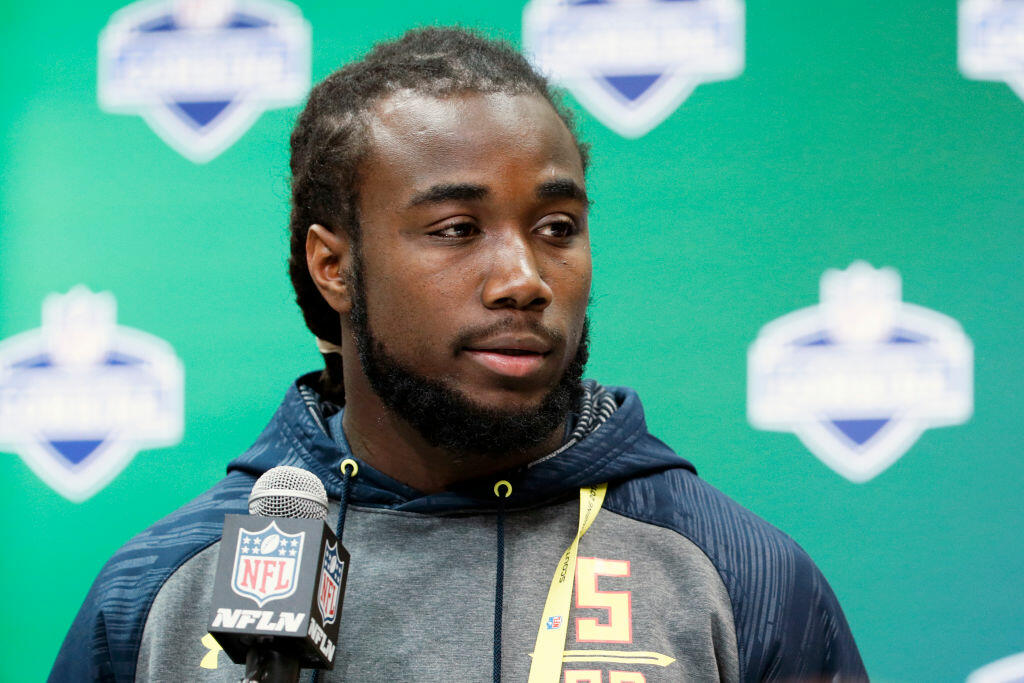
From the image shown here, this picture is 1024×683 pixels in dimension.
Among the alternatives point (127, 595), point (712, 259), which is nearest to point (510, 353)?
point (127, 595)

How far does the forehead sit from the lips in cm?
19

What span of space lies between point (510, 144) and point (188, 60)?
116cm

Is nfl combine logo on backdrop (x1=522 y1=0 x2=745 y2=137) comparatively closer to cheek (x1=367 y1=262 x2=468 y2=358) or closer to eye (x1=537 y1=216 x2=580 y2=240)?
eye (x1=537 y1=216 x2=580 y2=240)

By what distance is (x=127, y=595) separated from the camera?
1.34m

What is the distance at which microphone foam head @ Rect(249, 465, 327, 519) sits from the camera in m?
1.02

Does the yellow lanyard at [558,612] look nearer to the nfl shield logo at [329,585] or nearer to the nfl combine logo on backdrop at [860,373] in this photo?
the nfl shield logo at [329,585]

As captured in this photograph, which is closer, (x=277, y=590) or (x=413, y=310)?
(x=277, y=590)

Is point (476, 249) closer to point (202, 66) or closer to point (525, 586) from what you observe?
point (525, 586)

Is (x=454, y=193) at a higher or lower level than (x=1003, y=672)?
higher

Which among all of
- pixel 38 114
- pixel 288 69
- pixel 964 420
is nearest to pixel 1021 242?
pixel 964 420

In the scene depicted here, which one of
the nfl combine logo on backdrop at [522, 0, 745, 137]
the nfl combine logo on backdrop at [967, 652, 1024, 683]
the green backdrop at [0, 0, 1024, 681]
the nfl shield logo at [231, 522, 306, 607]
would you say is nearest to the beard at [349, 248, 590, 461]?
the nfl shield logo at [231, 522, 306, 607]

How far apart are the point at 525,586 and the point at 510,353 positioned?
268 millimetres

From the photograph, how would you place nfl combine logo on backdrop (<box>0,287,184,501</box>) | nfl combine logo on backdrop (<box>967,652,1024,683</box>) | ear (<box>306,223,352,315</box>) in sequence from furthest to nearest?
nfl combine logo on backdrop (<box>0,287,184,501</box>) < nfl combine logo on backdrop (<box>967,652,1024,683</box>) < ear (<box>306,223,352,315</box>)

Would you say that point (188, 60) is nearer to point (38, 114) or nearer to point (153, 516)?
point (38, 114)
